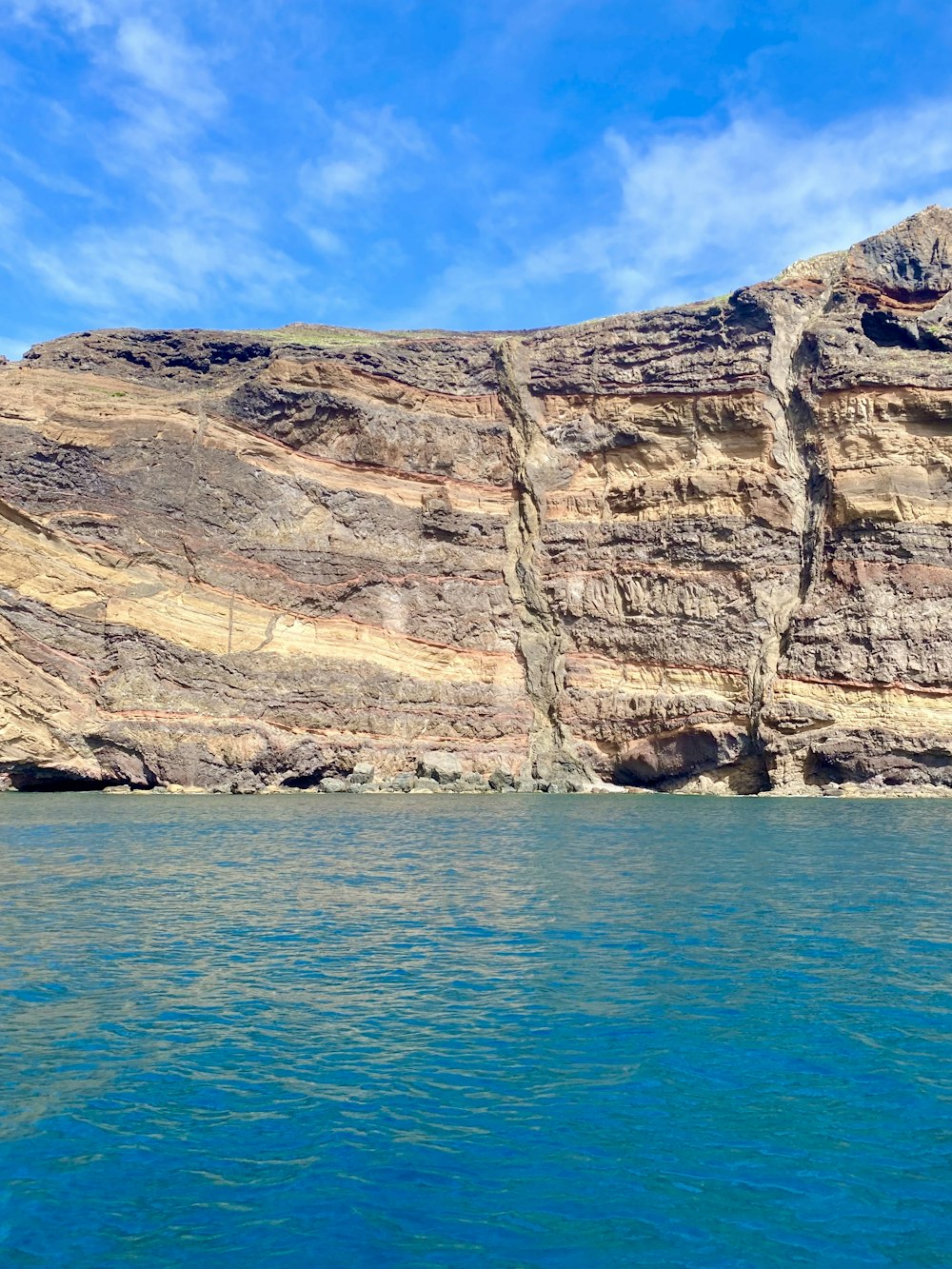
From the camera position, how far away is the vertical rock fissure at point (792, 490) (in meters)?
42.7

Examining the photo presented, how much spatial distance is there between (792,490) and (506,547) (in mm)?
13643

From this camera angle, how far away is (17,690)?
36094 millimetres

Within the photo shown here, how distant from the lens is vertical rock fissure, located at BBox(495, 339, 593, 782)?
43.8 m

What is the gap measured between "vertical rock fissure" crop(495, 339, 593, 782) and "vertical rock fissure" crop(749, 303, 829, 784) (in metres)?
8.52

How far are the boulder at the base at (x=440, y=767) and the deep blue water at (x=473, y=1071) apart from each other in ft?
77.0

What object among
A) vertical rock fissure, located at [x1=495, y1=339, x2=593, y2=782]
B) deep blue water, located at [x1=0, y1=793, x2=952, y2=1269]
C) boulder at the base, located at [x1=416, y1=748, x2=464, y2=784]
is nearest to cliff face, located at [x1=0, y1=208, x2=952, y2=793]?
vertical rock fissure, located at [x1=495, y1=339, x2=593, y2=782]

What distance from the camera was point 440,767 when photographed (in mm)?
40625

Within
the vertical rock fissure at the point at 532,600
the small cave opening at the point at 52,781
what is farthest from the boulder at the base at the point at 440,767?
the small cave opening at the point at 52,781

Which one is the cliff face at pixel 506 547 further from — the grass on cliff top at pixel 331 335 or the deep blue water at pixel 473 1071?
the deep blue water at pixel 473 1071

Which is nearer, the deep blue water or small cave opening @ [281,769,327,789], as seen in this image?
the deep blue water

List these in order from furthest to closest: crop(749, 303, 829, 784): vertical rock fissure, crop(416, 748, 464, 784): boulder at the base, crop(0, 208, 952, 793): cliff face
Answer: crop(749, 303, 829, 784): vertical rock fissure < crop(416, 748, 464, 784): boulder at the base < crop(0, 208, 952, 793): cliff face

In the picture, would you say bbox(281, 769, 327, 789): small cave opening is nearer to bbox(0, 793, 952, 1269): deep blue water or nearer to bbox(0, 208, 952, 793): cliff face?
bbox(0, 208, 952, 793): cliff face

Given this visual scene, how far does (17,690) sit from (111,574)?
6197mm

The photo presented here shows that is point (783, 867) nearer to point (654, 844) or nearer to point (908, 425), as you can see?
point (654, 844)
